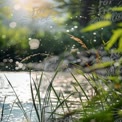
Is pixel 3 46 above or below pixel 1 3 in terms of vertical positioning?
below

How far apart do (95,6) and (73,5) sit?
2.59 metres

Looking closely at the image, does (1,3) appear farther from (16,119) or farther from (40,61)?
(16,119)

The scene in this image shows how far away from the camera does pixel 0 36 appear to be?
23.3 meters

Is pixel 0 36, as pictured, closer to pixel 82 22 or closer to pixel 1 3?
pixel 1 3

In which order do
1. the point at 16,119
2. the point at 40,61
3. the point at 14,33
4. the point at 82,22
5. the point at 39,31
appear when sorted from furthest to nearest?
the point at 14,33, the point at 39,31, the point at 82,22, the point at 40,61, the point at 16,119

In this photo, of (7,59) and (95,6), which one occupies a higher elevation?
(95,6)

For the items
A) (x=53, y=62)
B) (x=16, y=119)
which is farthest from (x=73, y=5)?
(x=16, y=119)

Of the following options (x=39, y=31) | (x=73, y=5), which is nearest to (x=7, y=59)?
(x=39, y=31)

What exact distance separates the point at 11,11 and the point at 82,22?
5894mm

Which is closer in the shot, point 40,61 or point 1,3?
point 40,61

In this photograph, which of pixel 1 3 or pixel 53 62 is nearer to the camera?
pixel 53 62

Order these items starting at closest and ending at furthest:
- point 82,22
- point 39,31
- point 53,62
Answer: point 53,62, point 82,22, point 39,31

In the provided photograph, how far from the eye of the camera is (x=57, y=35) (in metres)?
21.0

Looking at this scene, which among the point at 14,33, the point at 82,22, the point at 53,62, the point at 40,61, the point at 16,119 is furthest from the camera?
the point at 14,33
